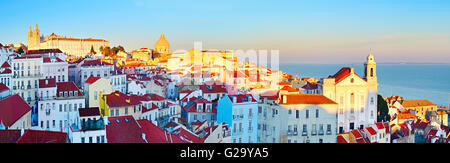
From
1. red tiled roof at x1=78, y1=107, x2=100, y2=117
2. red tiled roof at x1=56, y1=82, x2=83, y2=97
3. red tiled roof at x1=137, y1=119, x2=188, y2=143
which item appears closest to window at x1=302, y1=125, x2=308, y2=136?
red tiled roof at x1=137, y1=119, x2=188, y2=143

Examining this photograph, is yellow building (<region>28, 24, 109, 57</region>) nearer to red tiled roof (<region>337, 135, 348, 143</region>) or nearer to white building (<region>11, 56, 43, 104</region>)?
white building (<region>11, 56, 43, 104</region>)

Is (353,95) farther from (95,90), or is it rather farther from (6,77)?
(6,77)

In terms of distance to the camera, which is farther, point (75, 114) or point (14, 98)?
point (75, 114)

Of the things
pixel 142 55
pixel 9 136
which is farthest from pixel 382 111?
pixel 142 55

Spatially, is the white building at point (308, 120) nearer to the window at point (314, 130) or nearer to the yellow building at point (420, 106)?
the window at point (314, 130)

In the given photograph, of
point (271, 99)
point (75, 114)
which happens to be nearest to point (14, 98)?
point (75, 114)
